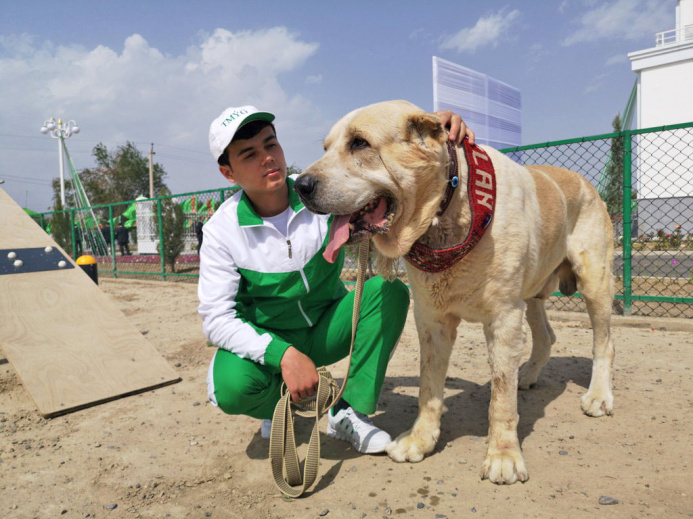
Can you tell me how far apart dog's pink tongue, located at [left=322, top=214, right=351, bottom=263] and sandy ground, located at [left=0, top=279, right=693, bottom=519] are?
100 centimetres

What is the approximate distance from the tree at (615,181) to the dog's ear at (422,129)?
13.6 feet

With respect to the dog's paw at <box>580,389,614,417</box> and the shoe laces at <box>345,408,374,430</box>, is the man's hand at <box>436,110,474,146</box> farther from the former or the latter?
the dog's paw at <box>580,389,614,417</box>

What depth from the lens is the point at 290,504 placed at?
182cm

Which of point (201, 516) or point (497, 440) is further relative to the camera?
point (497, 440)

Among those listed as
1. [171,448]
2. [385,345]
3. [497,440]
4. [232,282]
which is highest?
[232,282]

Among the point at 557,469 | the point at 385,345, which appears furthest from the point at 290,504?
the point at 557,469

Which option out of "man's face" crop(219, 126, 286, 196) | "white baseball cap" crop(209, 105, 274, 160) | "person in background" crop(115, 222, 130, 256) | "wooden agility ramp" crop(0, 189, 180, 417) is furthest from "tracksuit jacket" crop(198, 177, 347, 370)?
"person in background" crop(115, 222, 130, 256)

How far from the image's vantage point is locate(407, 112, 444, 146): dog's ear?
1.68 meters

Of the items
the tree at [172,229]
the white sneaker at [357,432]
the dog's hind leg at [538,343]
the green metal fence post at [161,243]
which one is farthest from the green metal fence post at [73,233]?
the dog's hind leg at [538,343]

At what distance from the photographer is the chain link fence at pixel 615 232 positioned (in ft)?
16.1

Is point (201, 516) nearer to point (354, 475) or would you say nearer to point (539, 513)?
point (354, 475)

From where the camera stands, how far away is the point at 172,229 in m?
11.1

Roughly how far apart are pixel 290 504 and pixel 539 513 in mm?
954

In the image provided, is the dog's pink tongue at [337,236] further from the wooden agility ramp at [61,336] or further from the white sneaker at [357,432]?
the wooden agility ramp at [61,336]
